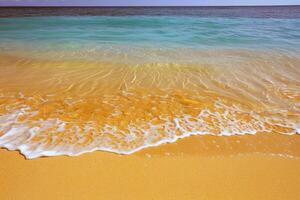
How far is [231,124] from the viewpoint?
3.13 metres

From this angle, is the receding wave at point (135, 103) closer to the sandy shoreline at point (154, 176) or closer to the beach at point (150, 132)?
the beach at point (150, 132)

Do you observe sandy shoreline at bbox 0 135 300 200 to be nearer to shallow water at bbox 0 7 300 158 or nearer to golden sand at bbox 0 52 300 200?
golden sand at bbox 0 52 300 200

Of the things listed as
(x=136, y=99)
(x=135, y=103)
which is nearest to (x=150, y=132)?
(x=135, y=103)

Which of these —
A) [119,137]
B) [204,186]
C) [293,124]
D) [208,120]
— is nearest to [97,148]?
[119,137]

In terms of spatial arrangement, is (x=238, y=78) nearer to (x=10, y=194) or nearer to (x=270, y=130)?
(x=270, y=130)

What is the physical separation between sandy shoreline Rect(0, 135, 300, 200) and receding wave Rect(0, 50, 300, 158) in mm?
212

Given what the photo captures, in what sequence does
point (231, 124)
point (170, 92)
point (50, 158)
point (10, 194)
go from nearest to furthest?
point (10, 194)
point (50, 158)
point (231, 124)
point (170, 92)

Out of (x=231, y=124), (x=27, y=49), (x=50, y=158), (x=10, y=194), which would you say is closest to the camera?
(x=10, y=194)

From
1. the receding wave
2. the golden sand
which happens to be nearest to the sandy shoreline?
the golden sand

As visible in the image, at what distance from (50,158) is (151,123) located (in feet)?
4.36

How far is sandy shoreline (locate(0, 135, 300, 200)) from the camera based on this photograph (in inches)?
77.9

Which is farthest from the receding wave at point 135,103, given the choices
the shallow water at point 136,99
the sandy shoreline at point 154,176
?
the sandy shoreline at point 154,176

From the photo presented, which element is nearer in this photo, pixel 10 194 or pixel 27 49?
pixel 10 194

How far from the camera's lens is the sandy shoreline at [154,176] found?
6.49ft
